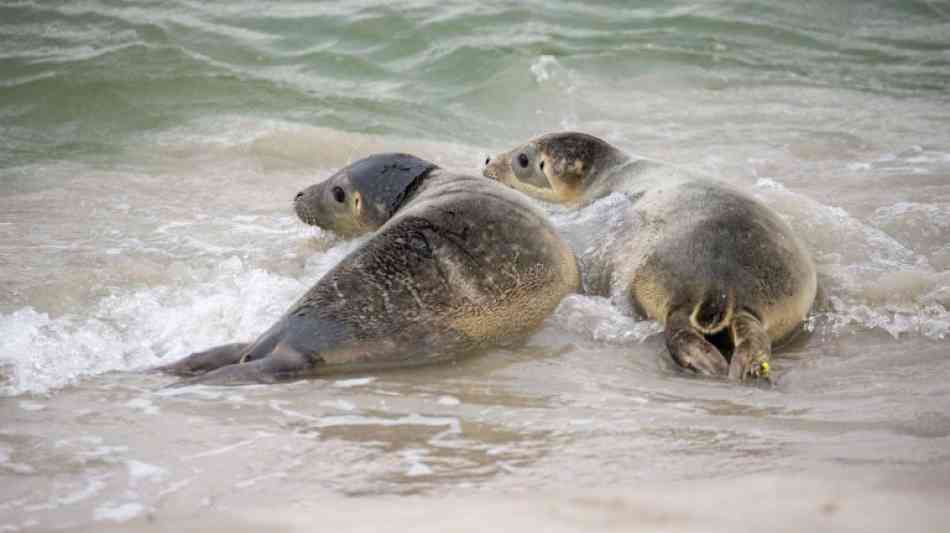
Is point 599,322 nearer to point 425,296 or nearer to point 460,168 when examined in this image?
point 425,296

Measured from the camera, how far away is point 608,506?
254 centimetres

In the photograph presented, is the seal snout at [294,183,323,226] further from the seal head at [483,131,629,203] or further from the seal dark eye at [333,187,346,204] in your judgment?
the seal head at [483,131,629,203]

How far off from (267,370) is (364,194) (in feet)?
7.20

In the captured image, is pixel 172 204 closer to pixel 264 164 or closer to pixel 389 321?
pixel 264 164

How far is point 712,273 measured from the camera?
4660 millimetres

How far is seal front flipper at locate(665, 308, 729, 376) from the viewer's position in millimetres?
4277

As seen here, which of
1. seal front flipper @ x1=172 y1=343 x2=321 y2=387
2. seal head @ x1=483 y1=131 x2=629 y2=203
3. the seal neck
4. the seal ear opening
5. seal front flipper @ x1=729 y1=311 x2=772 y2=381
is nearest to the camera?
seal front flipper @ x1=172 y1=343 x2=321 y2=387

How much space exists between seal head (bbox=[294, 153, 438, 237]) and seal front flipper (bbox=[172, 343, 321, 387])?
5.83ft

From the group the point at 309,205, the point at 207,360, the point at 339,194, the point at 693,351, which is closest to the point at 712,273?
the point at 693,351

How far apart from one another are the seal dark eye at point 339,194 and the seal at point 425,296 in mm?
1152

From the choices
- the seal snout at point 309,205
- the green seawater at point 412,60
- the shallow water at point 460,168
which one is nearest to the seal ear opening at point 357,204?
the shallow water at point 460,168

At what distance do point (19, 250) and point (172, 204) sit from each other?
4.40 feet

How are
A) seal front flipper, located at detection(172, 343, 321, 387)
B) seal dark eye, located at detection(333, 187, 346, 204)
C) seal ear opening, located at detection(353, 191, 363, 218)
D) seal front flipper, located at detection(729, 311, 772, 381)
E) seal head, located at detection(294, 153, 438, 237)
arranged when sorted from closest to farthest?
seal front flipper, located at detection(172, 343, 321, 387)
seal front flipper, located at detection(729, 311, 772, 381)
seal head, located at detection(294, 153, 438, 237)
seal ear opening, located at detection(353, 191, 363, 218)
seal dark eye, located at detection(333, 187, 346, 204)

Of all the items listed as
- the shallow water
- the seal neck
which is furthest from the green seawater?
the seal neck
